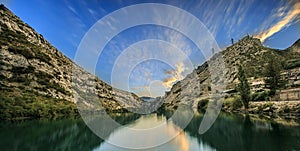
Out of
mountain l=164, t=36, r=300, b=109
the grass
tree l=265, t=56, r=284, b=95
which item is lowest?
the grass

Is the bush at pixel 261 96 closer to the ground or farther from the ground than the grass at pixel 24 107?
farther from the ground

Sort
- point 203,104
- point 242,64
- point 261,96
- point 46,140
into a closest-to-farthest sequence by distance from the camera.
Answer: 1. point 46,140
2. point 261,96
3. point 203,104
4. point 242,64

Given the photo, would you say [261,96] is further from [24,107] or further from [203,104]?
[24,107]

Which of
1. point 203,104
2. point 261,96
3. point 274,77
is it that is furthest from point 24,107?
point 274,77

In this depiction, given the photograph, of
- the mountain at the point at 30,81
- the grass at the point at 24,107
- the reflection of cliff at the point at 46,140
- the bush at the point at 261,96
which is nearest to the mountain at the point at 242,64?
the bush at the point at 261,96

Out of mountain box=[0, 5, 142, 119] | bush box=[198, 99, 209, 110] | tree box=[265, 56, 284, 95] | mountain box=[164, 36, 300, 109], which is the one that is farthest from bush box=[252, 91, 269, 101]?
mountain box=[0, 5, 142, 119]

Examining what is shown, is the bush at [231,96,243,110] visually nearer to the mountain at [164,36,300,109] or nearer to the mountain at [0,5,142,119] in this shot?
the mountain at [164,36,300,109]

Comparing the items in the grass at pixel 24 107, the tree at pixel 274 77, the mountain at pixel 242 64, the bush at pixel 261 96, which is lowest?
the grass at pixel 24 107

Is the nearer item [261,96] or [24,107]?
[261,96]

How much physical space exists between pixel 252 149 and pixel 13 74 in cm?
8342

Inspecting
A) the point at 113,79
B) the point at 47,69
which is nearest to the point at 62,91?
the point at 47,69

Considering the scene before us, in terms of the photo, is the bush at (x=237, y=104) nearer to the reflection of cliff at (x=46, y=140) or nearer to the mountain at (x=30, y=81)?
the reflection of cliff at (x=46, y=140)

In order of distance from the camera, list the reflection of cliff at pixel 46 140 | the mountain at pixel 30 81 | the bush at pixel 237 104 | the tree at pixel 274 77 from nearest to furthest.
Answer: the reflection of cliff at pixel 46 140, the tree at pixel 274 77, the bush at pixel 237 104, the mountain at pixel 30 81

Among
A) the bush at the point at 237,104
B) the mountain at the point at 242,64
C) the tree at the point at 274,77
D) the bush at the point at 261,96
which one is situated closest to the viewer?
the bush at the point at 261,96
